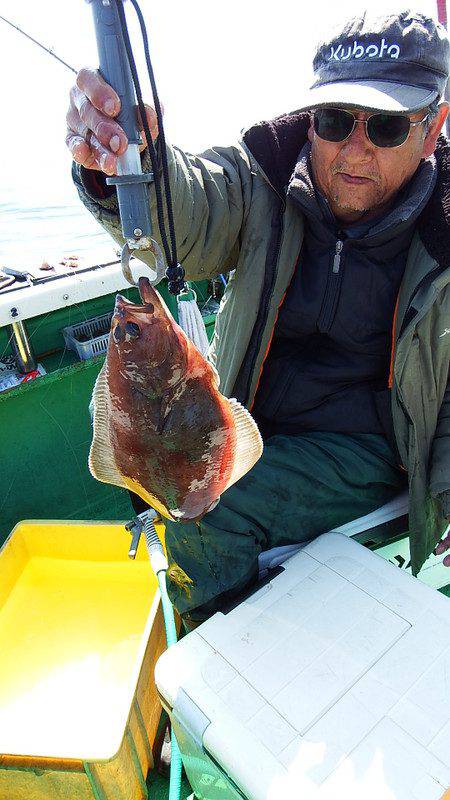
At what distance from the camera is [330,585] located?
189 centimetres

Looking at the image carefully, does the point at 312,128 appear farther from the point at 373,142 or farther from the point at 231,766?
the point at 231,766

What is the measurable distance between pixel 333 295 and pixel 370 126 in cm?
66

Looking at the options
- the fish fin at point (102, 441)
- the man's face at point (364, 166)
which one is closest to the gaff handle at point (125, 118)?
the fish fin at point (102, 441)

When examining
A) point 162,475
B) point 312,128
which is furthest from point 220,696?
point 312,128

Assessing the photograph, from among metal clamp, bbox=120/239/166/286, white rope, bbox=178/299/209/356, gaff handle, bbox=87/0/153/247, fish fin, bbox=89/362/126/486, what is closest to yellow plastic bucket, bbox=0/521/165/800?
fish fin, bbox=89/362/126/486

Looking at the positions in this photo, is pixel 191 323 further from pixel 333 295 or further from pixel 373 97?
pixel 373 97

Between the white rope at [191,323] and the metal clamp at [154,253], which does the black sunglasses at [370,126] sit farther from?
the metal clamp at [154,253]

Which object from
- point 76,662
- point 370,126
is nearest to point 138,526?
point 76,662

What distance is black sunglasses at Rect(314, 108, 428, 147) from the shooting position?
A: 204 cm

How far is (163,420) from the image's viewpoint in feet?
5.16

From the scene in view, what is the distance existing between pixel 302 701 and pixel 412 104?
6.60ft

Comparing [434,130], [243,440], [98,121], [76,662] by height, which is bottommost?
[76,662]

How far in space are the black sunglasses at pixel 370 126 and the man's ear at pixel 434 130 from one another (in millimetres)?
112

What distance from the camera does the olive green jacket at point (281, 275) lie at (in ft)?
7.07
